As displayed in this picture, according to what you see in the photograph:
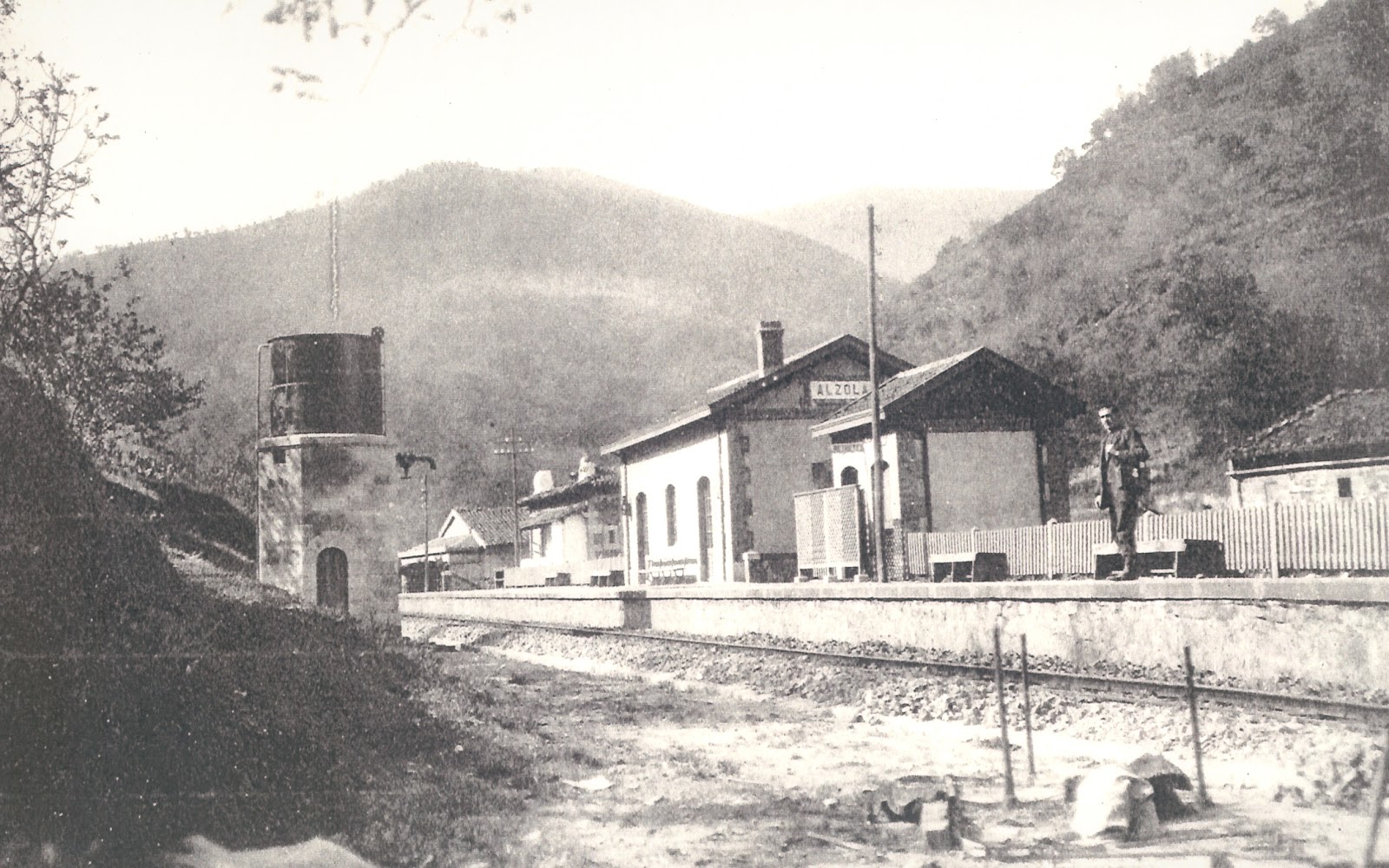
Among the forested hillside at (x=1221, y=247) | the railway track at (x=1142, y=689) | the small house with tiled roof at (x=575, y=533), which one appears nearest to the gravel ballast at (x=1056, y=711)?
the railway track at (x=1142, y=689)

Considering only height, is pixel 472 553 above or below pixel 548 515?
below

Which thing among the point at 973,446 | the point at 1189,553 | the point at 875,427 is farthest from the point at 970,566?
the point at 1189,553

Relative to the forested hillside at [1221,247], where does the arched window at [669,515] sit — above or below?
below

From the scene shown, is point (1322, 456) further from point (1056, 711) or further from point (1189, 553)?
point (1056, 711)

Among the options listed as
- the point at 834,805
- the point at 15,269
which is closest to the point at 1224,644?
the point at 834,805

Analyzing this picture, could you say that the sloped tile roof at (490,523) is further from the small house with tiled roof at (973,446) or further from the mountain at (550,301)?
the small house with tiled roof at (973,446)

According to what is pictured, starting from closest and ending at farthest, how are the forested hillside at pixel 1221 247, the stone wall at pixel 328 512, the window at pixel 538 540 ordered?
the stone wall at pixel 328 512
the forested hillside at pixel 1221 247
the window at pixel 538 540
